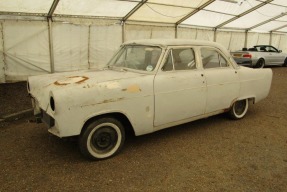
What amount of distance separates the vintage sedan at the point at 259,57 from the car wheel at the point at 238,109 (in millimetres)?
8419

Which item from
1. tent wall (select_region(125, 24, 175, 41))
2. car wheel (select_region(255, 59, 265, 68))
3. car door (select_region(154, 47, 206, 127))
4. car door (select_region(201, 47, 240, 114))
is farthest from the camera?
car wheel (select_region(255, 59, 265, 68))

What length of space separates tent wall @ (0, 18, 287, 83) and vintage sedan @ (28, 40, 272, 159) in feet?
16.6

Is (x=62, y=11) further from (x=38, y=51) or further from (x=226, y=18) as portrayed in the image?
(x=226, y=18)

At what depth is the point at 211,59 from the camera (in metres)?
4.71

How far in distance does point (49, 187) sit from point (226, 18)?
1294cm

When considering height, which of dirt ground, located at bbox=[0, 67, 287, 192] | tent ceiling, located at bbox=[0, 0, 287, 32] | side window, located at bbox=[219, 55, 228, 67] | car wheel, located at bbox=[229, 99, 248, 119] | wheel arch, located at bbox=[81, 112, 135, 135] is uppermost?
tent ceiling, located at bbox=[0, 0, 287, 32]

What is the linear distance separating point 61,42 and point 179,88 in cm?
677

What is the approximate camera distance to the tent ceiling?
8.27 meters

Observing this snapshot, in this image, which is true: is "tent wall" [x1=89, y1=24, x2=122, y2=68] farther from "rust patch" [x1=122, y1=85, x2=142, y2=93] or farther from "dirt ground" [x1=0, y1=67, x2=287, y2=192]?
"rust patch" [x1=122, y1=85, x2=142, y2=93]

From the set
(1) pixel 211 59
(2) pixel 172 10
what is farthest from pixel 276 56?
(1) pixel 211 59

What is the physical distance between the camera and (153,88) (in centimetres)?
376

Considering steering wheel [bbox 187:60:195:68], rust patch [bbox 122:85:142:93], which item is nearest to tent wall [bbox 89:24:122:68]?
steering wheel [bbox 187:60:195:68]

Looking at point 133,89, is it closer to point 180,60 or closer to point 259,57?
point 180,60

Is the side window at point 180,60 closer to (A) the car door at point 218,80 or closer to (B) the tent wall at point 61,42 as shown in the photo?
(A) the car door at point 218,80
